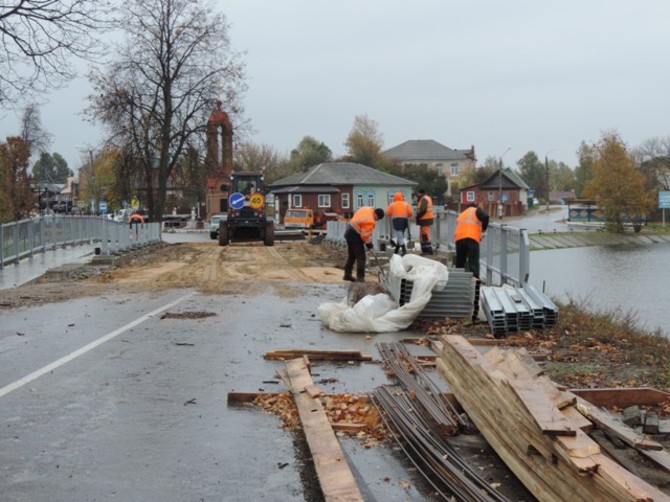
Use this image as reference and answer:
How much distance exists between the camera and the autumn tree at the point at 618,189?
7175 centimetres

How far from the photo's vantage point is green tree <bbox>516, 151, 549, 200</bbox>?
161812mm

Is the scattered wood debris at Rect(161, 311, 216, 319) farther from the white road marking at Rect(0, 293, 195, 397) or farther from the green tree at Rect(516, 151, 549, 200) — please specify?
the green tree at Rect(516, 151, 549, 200)

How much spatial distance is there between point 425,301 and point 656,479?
6673 millimetres

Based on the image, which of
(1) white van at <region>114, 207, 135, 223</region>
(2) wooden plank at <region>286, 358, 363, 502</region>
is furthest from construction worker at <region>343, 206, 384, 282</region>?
(1) white van at <region>114, 207, 135, 223</region>

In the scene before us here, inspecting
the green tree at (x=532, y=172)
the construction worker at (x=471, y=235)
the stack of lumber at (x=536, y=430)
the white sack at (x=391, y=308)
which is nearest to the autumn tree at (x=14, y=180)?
the construction worker at (x=471, y=235)

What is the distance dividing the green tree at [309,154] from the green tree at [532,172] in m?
49.8

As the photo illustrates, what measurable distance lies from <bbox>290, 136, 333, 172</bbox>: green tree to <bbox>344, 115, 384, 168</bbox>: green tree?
5003mm

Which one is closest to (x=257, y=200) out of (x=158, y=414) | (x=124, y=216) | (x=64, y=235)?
(x=124, y=216)

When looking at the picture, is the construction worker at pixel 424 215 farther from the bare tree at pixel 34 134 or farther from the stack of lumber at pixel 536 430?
the bare tree at pixel 34 134

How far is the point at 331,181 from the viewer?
89.7 metres

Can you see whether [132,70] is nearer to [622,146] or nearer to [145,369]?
[145,369]

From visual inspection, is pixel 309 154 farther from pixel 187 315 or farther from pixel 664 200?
pixel 187 315

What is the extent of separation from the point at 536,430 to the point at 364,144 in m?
115

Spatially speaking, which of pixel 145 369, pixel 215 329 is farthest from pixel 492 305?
pixel 145 369
